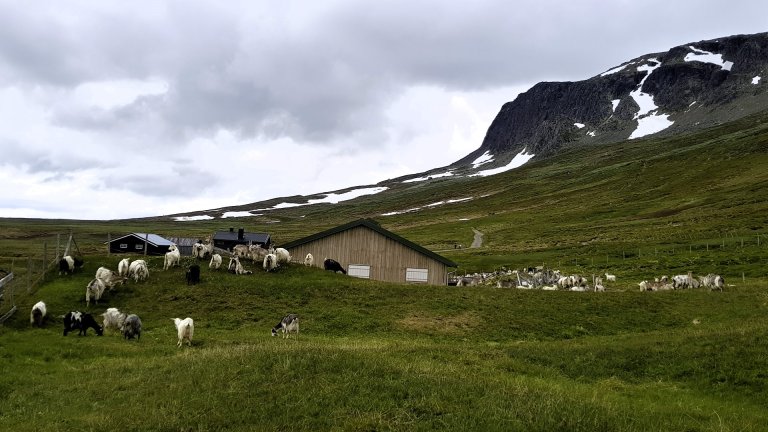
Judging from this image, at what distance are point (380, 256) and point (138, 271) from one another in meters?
19.4

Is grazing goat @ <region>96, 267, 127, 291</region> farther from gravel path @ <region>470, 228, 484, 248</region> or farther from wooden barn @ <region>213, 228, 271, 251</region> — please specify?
gravel path @ <region>470, 228, 484, 248</region>

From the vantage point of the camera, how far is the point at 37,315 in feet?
84.8

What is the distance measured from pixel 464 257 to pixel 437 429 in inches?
3055

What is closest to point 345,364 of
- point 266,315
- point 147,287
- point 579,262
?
point 266,315

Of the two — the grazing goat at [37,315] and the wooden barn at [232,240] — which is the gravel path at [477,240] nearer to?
the wooden barn at [232,240]

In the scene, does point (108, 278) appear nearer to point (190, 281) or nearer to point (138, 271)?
point (138, 271)

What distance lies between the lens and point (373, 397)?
11.8m

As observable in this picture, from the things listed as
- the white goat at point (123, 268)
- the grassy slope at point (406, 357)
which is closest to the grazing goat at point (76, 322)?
the grassy slope at point (406, 357)

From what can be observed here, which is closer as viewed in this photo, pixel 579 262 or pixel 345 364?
pixel 345 364

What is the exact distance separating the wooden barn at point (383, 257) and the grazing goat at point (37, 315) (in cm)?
2314

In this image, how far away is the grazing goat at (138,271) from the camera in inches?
1339

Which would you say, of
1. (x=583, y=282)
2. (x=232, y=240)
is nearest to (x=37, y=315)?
(x=232, y=240)

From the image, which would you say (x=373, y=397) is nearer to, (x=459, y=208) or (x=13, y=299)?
(x=13, y=299)

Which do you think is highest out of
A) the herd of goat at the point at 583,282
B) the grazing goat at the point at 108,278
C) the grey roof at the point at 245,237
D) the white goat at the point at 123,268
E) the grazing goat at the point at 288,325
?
the grey roof at the point at 245,237
